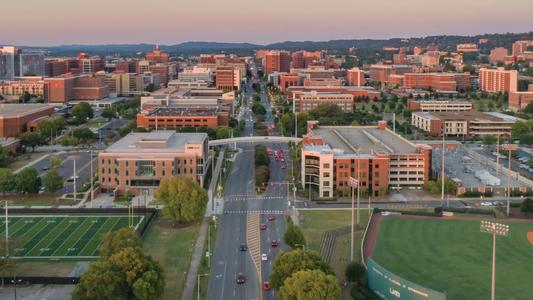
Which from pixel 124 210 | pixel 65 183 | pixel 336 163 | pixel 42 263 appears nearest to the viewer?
pixel 42 263

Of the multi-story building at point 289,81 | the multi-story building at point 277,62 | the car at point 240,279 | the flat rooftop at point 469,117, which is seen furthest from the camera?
the multi-story building at point 277,62

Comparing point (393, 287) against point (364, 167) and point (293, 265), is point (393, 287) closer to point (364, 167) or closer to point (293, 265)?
point (293, 265)

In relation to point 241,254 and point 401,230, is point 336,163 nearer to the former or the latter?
point 401,230

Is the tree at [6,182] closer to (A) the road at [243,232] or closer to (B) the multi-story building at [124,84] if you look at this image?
(A) the road at [243,232]

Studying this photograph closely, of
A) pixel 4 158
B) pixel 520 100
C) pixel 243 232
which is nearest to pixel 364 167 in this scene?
pixel 243 232

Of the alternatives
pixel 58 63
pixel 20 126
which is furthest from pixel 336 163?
pixel 58 63

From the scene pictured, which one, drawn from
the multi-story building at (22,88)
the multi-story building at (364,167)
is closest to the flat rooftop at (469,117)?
the multi-story building at (364,167)
